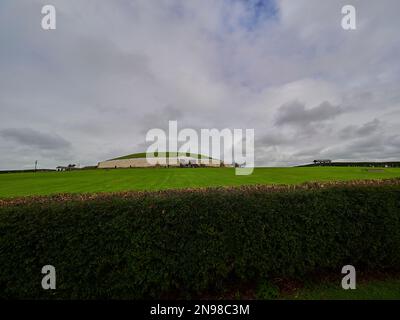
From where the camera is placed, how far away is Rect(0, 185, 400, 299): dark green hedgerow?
401cm

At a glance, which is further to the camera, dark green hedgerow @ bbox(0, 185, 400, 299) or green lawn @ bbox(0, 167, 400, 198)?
green lawn @ bbox(0, 167, 400, 198)

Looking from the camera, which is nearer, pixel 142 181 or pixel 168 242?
pixel 168 242

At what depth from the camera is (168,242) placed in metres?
4.16

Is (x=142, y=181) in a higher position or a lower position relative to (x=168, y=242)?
higher

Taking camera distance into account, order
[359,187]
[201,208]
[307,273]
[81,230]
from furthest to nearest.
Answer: [359,187] → [307,273] → [201,208] → [81,230]

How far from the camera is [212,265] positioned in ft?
13.9

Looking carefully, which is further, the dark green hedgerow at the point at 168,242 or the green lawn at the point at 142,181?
the green lawn at the point at 142,181

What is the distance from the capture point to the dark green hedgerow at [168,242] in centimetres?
401

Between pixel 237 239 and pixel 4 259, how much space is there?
4.87 meters

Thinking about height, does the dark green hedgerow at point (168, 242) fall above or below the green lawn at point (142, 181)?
below

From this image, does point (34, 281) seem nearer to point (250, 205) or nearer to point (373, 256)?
point (250, 205)

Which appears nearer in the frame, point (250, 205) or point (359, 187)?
point (250, 205)
